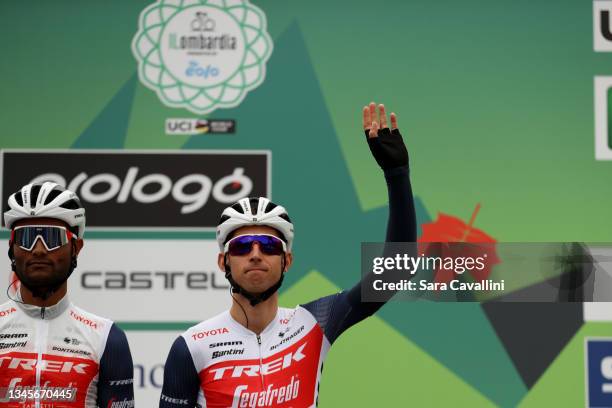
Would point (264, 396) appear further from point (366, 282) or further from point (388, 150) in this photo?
point (388, 150)

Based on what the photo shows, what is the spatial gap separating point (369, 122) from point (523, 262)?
2.16 metres

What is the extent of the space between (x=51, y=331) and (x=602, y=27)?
356 centimetres

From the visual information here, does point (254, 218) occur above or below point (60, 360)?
above

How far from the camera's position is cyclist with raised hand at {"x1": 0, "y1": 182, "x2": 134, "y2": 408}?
9.93ft

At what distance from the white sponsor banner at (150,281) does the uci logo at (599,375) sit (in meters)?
2.04

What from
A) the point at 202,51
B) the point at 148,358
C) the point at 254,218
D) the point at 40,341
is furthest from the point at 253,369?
the point at 202,51

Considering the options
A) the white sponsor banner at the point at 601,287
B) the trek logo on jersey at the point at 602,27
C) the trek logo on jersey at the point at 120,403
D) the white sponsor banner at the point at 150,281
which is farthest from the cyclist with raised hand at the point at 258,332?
the trek logo on jersey at the point at 602,27

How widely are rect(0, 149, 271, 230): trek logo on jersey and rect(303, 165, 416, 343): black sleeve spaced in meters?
1.73

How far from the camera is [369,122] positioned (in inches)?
123

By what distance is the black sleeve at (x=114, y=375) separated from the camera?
3104 millimetres

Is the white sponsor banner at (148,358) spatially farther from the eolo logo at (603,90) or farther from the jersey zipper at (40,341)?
the eolo logo at (603,90)

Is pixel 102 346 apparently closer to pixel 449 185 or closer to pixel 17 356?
pixel 17 356

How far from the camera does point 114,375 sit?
10.2ft

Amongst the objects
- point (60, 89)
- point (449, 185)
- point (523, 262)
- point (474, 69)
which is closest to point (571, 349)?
point (523, 262)
